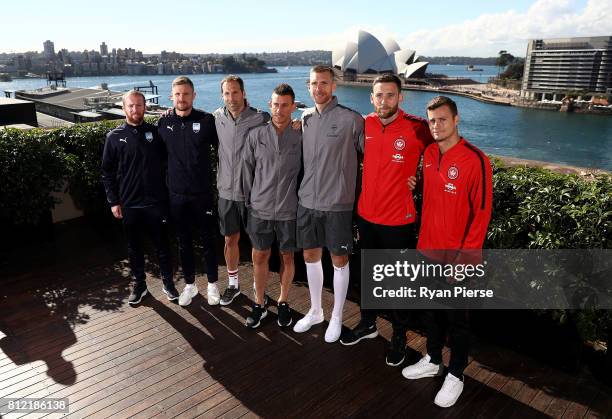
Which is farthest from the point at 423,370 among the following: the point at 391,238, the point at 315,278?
the point at 315,278

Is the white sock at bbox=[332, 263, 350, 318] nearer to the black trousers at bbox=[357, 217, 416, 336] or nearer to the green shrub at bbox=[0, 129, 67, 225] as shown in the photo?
the black trousers at bbox=[357, 217, 416, 336]

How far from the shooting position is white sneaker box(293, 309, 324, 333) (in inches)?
134

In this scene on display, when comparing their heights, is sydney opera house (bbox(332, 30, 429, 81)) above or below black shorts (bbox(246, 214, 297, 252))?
above

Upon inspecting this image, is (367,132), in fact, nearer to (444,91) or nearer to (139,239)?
(139,239)

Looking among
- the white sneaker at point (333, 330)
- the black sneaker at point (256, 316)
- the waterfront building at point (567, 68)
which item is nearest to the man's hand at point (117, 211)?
the black sneaker at point (256, 316)

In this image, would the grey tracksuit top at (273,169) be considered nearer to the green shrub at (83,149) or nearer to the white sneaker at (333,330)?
the white sneaker at (333,330)

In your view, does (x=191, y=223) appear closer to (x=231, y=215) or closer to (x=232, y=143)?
(x=231, y=215)

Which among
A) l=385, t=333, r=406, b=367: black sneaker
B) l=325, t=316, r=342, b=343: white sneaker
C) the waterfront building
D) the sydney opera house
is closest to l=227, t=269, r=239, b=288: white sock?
l=325, t=316, r=342, b=343: white sneaker

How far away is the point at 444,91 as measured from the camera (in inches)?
3831

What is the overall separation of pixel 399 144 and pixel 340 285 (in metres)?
1.14

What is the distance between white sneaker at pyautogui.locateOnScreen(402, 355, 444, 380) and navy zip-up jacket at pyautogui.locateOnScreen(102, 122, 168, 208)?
230 cm

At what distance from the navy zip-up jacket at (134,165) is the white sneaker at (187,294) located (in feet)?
2.67

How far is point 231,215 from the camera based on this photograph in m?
3.54

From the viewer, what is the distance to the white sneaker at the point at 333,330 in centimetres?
328
